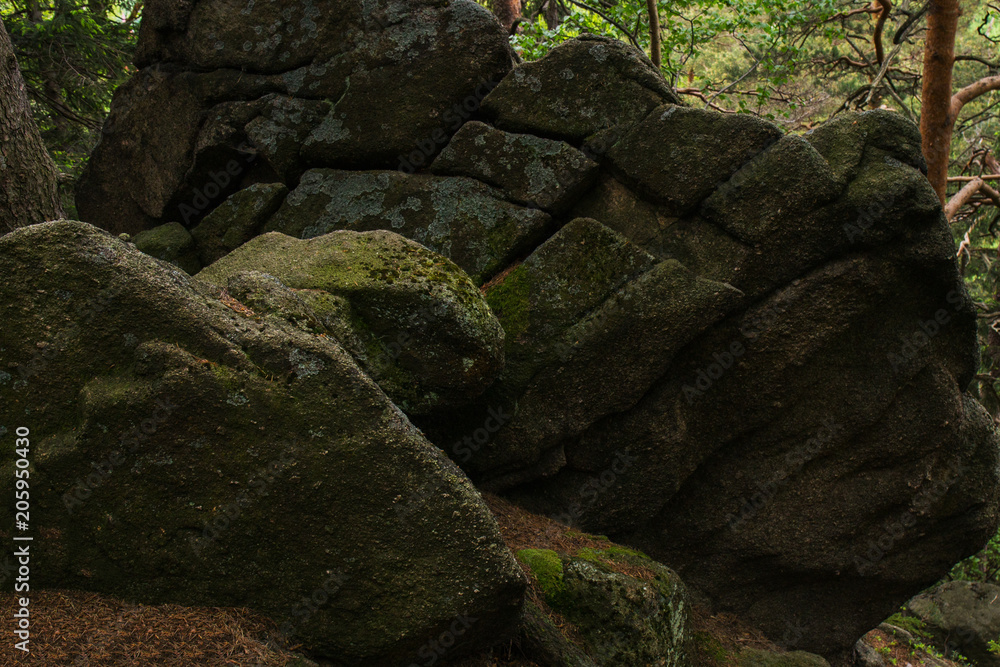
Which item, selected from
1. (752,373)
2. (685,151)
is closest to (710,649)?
(752,373)

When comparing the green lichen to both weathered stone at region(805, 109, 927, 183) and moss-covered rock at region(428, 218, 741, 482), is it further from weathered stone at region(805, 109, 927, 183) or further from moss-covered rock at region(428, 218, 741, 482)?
weathered stone at region(805, 109, 927, 183)

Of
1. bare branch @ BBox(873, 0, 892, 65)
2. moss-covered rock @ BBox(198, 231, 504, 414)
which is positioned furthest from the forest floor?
bare branch @ BBox(873, 0, 892, 65)

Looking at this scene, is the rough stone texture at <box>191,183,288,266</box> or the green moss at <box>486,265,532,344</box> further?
the rough stone texture at <box>191,183,288,266</box>

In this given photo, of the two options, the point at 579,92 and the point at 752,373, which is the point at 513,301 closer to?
the point at 579,92

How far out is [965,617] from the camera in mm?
14164

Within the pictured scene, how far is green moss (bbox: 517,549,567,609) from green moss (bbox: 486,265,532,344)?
1.95 metres

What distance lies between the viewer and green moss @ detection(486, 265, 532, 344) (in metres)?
6.81

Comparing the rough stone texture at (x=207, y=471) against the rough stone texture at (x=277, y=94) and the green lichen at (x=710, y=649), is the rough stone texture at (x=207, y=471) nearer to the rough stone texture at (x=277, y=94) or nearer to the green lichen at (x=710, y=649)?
the green lichen at (x=710, y=649)

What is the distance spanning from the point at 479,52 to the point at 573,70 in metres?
1.03

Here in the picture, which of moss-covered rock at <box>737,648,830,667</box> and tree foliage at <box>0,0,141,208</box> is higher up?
tree foliage at <box>0,0,141,208</box>

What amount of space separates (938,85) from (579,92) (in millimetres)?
6015

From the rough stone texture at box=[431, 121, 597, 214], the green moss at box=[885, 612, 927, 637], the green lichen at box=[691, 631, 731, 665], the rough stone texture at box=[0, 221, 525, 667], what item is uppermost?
the rough stone texture at box=[431, 121, 597, 214]

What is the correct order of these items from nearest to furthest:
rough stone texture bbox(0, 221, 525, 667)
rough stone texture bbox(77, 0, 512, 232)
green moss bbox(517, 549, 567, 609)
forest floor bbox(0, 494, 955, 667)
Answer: forest floor bbox(0, 494, 955, 667), rough stone texture bbox(0, 221, 525, 667), green moss bbox(517, 549, 567, 609), rough stone texture bbox(77, 0, 512, 232)

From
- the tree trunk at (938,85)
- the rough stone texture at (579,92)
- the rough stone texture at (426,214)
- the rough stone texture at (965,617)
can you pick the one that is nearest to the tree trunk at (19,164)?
the rough stone texture at (426,214)
